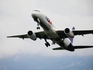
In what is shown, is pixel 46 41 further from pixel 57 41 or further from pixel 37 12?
pixel 37 12

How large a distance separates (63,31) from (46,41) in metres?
3.55

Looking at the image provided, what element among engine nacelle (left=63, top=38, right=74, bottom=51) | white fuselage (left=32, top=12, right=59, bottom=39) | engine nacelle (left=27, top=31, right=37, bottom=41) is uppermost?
white fuselage (left=32, top=12, right=59, bottom=39)

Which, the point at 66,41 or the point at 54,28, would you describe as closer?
the point at 54,28

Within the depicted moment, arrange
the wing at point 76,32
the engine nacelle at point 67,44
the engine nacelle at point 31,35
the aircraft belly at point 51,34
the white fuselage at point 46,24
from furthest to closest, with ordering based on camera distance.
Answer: the engine nacelle at point 67,44 → the engine nacelle at point 31,35 → the wing at point 76,32 → the aircraft belly at point 51,34 → the white fuselage at point 46,24

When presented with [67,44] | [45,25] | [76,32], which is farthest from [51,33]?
[67,44]

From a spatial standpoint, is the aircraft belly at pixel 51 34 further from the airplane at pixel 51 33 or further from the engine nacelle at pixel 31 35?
the engine nacelle at pixel 31 35

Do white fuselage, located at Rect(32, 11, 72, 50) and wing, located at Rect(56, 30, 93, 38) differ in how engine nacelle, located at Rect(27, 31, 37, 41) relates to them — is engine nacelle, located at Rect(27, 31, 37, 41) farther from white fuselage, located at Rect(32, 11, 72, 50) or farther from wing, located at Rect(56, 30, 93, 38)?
wing, located at Rect(56, 30, 93, 38)

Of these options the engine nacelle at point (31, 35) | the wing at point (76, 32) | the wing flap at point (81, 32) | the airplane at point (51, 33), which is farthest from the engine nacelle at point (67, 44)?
the engine nacelle at point (31, 35)

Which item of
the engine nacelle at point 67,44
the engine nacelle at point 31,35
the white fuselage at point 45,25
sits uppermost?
the white fuselage at point 45,25

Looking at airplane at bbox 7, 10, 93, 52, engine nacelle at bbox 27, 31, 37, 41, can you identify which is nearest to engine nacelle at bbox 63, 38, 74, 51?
airplane at bbox 7, 10, 93, 52

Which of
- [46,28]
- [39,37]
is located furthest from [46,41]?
[46,28]

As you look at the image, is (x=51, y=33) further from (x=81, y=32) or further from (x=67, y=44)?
(x=67, y=44)

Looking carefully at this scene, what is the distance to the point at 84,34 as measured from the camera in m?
39.1

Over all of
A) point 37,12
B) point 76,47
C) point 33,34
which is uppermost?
point 37,12
